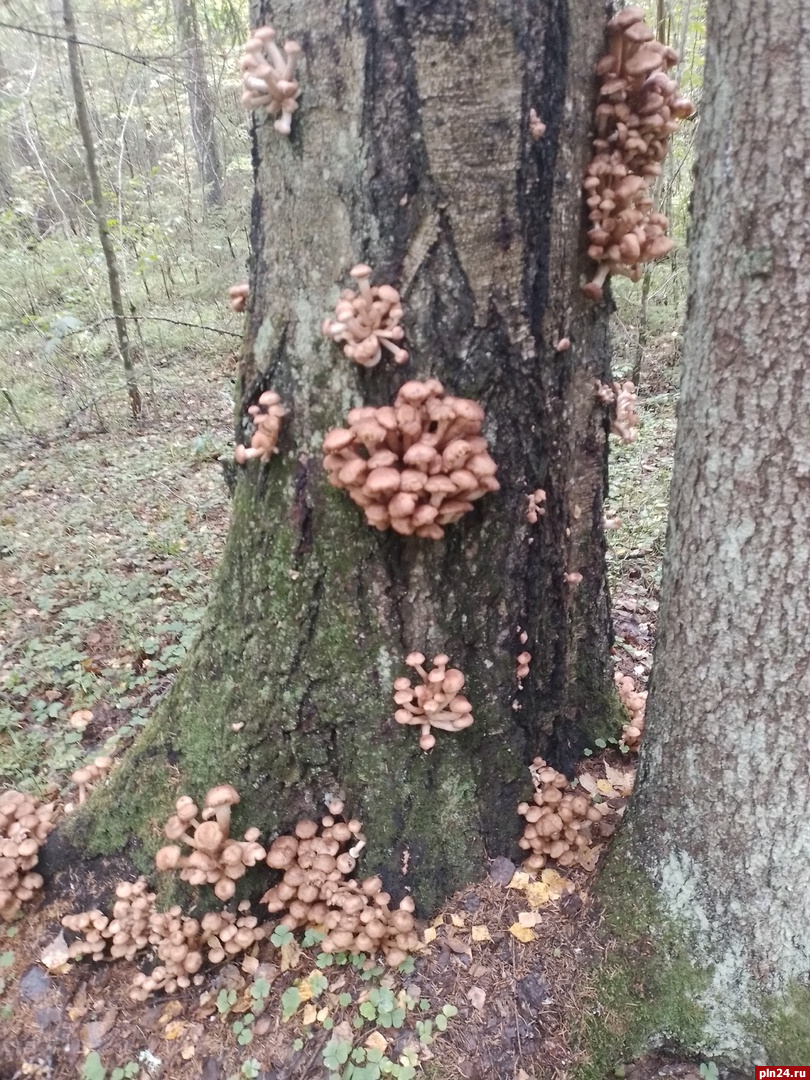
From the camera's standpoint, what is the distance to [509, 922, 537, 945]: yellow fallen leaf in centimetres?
282

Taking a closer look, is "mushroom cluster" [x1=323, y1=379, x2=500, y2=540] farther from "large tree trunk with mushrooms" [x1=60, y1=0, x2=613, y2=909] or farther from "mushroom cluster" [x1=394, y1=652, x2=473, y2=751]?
"mushroom cluster" [x1=394, y1=652, x2=473, y2=751]

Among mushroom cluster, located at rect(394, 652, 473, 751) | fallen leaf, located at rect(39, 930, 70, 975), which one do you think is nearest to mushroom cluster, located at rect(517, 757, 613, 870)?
mushroom cluster, located at rect(394, 652, 473, 751)

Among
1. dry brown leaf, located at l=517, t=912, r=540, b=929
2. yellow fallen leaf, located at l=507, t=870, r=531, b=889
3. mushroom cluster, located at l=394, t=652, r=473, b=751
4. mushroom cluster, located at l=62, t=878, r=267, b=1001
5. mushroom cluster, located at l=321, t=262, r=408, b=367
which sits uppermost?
mushroom cluster, located at l=321, t=262, r=408, b=367

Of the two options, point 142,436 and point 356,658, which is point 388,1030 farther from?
point 142,436

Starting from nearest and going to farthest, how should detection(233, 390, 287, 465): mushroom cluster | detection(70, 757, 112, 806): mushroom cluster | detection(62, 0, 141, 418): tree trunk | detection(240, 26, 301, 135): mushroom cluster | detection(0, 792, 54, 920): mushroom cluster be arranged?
1. detection(240, 26, 301, 135): mushroom cluster
2. detection(233, 390, 287, 465): mushroom cluster
3. detection(0, 792, 54, 920): mushroom cluster
4. detection(70, 757, 112, 806): mushroom cluster
5. detection(62, 0, 141, 418): tree trunk

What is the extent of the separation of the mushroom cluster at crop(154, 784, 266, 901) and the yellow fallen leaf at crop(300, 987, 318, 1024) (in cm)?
53

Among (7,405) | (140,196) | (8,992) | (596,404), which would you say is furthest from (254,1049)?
(140,196)

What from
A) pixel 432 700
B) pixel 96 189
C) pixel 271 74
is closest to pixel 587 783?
pixel 432 700

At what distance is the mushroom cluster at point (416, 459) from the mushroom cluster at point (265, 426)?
327 mm

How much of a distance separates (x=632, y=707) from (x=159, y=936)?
253cm

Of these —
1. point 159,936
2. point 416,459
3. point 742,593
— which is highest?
point 416,459

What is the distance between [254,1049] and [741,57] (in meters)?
3.78

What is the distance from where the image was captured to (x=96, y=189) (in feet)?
29.2

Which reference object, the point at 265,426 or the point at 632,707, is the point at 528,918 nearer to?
the point at 632,707
